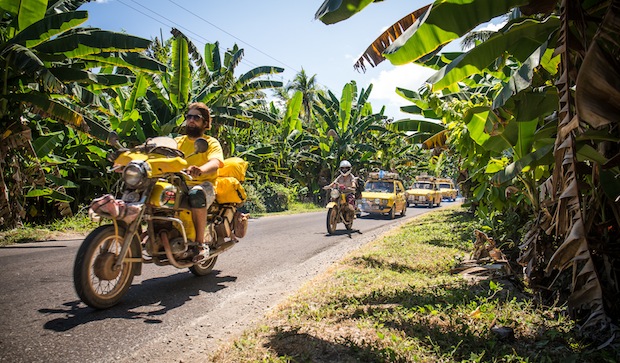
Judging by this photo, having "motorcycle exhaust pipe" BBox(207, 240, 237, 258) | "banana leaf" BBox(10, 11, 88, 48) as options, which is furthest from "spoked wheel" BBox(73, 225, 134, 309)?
"banana leaf" BBox(10, 11, 88, 48)

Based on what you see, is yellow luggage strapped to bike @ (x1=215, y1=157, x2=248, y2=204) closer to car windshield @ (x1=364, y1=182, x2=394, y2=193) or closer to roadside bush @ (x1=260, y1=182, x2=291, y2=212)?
car windshield @ (x1=364, y1=182, x2=394, y2=193)

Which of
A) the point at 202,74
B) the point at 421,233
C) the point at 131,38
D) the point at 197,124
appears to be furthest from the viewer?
the point at 202,74

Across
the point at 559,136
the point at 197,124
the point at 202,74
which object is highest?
the point at 202,74

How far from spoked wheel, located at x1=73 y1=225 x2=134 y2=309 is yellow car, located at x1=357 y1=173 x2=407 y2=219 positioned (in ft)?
42.8

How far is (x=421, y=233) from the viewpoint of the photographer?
9727 mm

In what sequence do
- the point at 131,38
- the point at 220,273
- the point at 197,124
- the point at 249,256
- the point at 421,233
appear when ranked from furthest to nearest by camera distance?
the point at 421,233 < the point at 131,38 < the point at 249,256 < the point at 220,273 < the point at 197,124

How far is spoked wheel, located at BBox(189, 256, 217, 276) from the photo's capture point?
4.96 meters

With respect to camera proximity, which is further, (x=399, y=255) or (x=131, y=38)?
(x=131, y=38)

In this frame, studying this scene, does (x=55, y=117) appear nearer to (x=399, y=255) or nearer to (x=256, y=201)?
(x=399, y=255)

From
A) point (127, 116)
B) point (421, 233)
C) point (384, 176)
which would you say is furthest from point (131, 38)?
point (384, 176)

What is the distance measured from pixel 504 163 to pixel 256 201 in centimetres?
1365

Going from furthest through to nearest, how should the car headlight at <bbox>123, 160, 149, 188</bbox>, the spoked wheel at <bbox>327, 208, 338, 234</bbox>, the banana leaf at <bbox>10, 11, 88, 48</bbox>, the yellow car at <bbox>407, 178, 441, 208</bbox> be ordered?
the yellow car at <bbox>407, 178, 441, 208</bbox>
the spoked wheel at <bbox>327, 208, 338, 234</bbox>
the banana leaf at <bbox>10, 11, 88, 48</bbox>
the car headlight at <bbox>123, 160, 149, 188</bbox>

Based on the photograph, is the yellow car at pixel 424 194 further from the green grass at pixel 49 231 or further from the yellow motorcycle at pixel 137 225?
the yellow motorcycle at pixel 137 225

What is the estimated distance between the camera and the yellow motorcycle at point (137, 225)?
3363 mm
